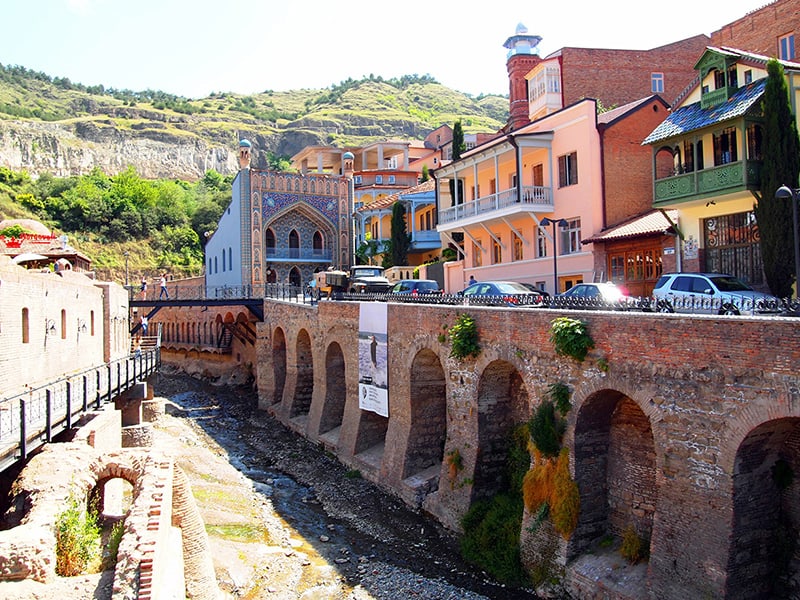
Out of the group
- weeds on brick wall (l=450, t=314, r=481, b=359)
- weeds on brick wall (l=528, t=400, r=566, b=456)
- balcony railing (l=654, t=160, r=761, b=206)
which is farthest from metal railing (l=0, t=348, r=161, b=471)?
balcony railing (l=654, t=160, r=761, b=206)

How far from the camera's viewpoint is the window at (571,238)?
24750mm

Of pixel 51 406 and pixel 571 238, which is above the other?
pixel 571 238

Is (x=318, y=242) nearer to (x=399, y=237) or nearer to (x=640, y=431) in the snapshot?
(x=399, y=237)

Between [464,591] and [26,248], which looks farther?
[26,248]

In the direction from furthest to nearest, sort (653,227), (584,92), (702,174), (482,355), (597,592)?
1. (584,92)
2. (653,227)
3. (702,174)
4. (482,355)
5. (597,592)

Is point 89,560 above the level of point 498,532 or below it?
above

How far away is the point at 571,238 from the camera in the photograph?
25.2 meters

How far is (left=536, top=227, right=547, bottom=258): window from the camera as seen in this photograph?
26.1m

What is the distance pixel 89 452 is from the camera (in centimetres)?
1286

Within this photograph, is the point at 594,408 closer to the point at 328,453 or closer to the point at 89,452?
the point at 89,452

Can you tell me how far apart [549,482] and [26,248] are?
25993mm

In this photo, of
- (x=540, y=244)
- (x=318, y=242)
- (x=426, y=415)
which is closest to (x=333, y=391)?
(x=426, y=415)

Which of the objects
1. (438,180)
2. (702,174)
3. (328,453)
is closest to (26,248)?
(328,453)

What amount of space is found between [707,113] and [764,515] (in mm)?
12656
